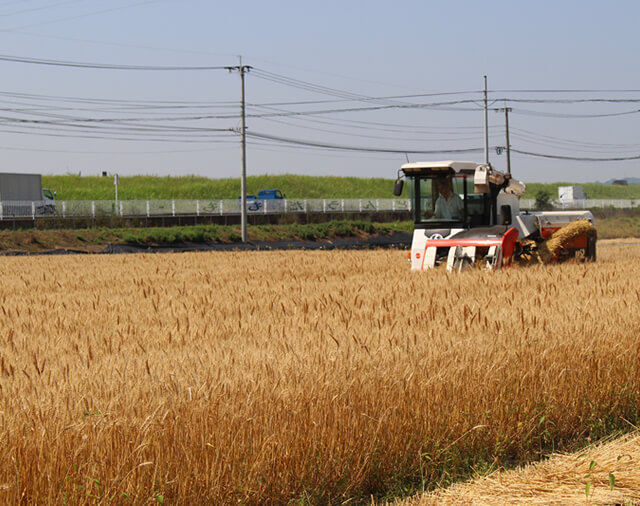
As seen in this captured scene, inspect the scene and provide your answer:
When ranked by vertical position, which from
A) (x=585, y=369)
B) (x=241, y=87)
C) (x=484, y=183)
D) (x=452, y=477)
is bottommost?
(x=452, y=477)

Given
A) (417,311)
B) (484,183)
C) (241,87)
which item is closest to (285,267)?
(484,183)

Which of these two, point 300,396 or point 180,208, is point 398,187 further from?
point 180,208

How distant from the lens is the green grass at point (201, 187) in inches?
3019

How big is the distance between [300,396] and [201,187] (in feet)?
263

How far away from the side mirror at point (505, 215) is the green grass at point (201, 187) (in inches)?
2352

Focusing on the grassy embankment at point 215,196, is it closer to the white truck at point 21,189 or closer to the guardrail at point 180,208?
the guardrail at point 180,208

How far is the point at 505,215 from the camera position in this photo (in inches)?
701

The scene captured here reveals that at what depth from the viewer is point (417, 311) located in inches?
332

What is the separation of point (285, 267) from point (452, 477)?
14598 mm

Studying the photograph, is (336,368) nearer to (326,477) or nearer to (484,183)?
(326,477)

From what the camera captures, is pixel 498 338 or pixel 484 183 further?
pixel 484 183

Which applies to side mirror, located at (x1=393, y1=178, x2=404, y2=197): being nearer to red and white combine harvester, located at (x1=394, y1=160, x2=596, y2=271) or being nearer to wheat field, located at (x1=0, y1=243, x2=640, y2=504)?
red and white combine harvester, located at (x1=394, y1=160, x2=596, y2=271)

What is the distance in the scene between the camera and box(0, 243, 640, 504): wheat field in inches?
163

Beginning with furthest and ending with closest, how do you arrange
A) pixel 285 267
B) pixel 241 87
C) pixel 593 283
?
pixel 241 87 → pixel 285 267 → pixel 593 283
